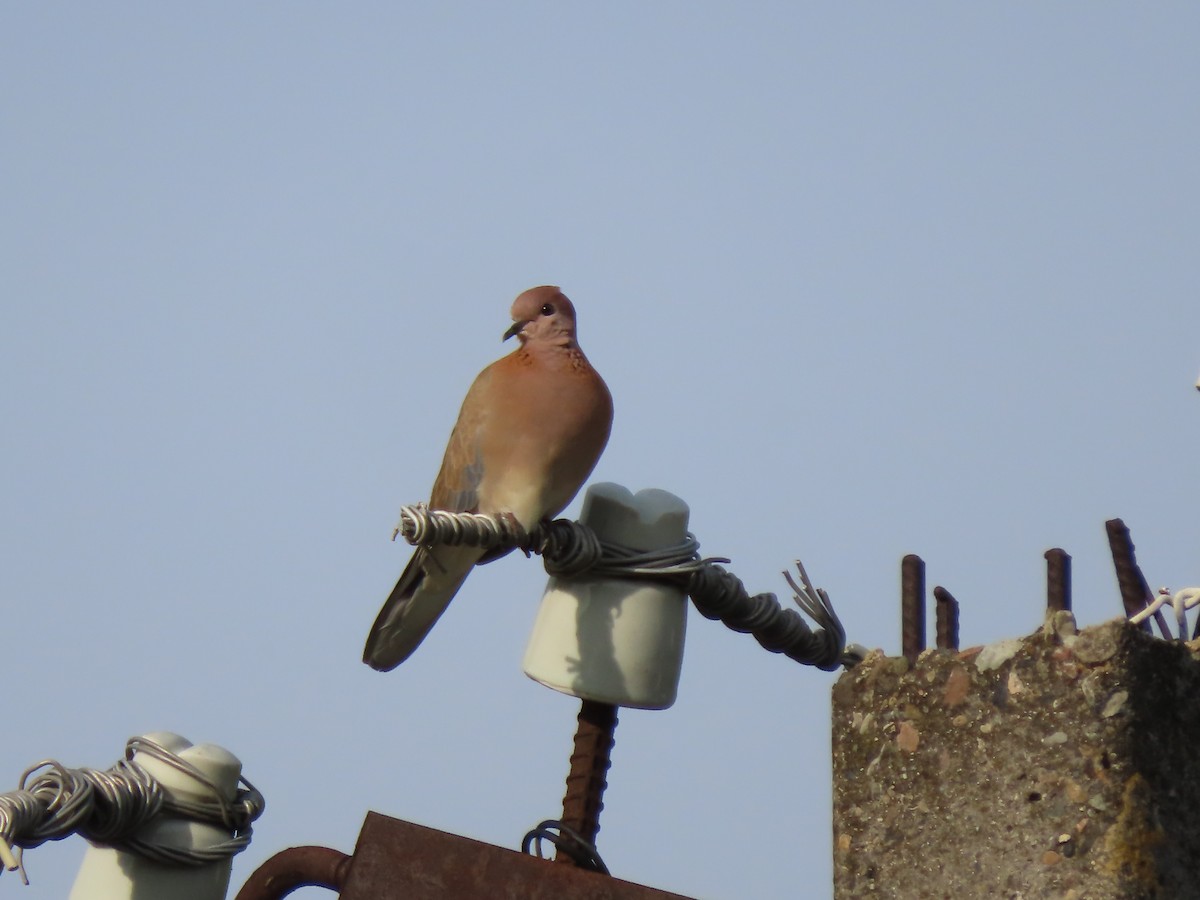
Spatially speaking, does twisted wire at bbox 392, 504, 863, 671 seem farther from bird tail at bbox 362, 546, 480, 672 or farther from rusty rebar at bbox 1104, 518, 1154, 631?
bird tail at bbox 362, 546, 480, 672

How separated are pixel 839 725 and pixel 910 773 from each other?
0.61 feet

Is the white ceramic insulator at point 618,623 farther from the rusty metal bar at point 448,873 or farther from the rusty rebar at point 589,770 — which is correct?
the rusty metal bar at point 448,873

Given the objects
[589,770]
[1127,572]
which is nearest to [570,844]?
[589,770]

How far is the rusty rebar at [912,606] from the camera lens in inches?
101

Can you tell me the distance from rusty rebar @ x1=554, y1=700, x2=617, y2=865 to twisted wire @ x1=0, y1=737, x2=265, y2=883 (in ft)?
2.02

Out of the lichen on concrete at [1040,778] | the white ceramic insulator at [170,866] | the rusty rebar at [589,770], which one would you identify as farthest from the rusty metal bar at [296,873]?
the lichen on concrete at [1040,778]

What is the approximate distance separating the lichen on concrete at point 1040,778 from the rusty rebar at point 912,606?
2.7 inches

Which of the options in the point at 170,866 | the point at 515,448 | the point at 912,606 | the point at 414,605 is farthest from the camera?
the point at 414,605

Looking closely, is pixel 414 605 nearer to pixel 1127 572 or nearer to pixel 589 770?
pixel 589 770

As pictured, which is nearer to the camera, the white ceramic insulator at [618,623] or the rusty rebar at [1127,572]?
the rusty rebar at [1127,572]

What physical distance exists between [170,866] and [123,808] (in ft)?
0.48

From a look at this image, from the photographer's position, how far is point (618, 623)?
2.82m

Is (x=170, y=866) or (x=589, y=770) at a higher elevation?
(x=589, y=770)

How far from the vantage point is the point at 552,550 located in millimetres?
2863
